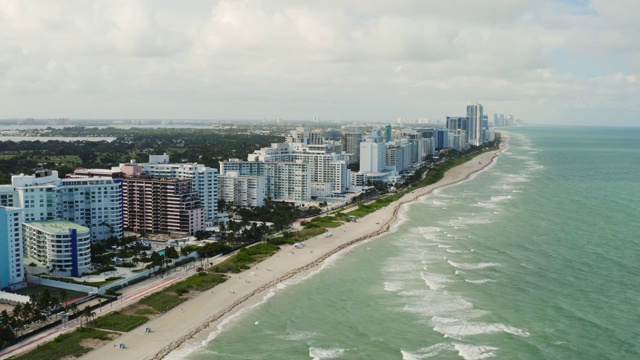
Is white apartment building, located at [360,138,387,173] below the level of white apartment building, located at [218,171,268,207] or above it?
above

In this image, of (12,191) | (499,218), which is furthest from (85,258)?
(499,218)

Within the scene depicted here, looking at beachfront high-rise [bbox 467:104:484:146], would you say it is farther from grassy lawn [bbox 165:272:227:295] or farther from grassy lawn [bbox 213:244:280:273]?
grassy lawn [bbox 165:272:227:295]

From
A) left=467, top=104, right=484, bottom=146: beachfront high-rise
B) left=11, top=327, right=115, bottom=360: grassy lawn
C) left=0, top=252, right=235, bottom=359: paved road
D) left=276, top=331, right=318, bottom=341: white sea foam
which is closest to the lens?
left=11, top=327, right=115, bottom=360: grassy lawn

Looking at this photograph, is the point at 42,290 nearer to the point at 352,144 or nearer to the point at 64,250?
the point at 64,250

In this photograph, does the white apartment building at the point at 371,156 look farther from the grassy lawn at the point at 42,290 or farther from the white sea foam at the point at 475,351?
the white sea foam at the point at 475,351

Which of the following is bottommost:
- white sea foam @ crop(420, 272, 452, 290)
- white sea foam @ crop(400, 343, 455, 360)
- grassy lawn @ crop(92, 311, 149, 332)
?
white sea foam @ crop(400, 343, 455, 360)

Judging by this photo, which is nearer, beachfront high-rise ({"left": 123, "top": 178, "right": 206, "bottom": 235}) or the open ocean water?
the open ocean water

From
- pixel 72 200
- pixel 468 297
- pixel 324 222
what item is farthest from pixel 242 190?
pixel 468 297

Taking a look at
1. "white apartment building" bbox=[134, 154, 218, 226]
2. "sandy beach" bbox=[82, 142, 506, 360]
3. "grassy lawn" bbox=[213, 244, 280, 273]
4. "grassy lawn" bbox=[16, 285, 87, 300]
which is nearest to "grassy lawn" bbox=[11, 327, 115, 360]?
"sandy beach" bbox=[82, 142, 506, 360]
